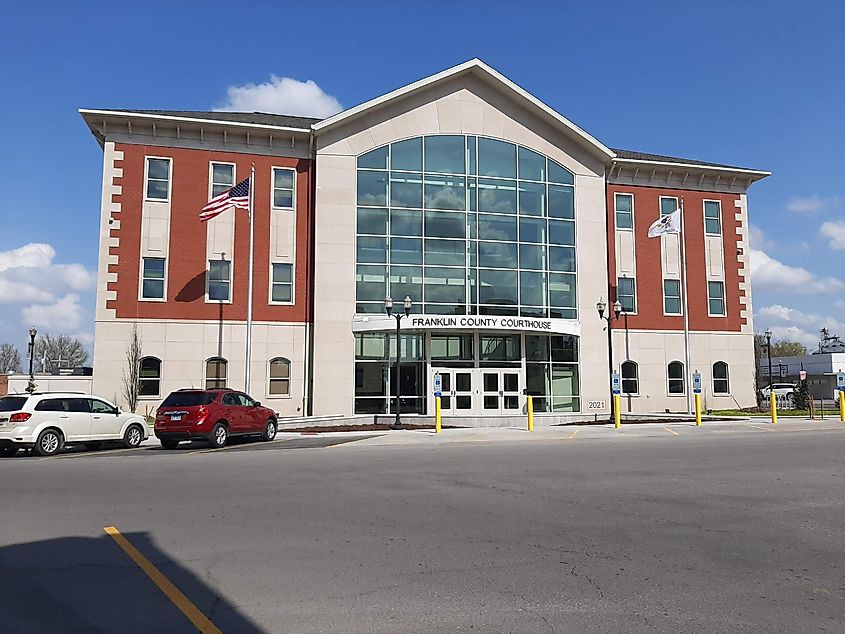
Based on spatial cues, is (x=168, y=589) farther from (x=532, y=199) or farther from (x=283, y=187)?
(x=532, y=199)

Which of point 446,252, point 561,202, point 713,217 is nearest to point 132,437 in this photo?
point 446,252

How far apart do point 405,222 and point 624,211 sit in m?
12.2

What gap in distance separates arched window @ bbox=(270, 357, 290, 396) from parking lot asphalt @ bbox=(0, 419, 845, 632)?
57.4 ft

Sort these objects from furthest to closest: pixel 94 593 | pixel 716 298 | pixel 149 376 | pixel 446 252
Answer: pixel 716 298, pixel 446 252, pixel 149 376, pixel 94 593

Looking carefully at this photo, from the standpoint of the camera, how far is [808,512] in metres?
9.60

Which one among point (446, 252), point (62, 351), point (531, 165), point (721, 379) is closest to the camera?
point (446, 252)

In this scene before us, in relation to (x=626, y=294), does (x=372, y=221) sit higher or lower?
higher

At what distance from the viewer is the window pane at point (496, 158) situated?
117ft

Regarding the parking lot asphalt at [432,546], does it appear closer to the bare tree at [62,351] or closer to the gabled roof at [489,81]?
the gabled roof at [489,81]

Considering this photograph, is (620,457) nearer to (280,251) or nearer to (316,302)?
(316,302)

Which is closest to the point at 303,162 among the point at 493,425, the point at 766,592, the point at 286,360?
the point at 286,360

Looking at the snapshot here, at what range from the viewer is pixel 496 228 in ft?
116

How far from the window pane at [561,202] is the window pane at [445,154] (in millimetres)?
4842

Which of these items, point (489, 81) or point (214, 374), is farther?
point (489, 81)
